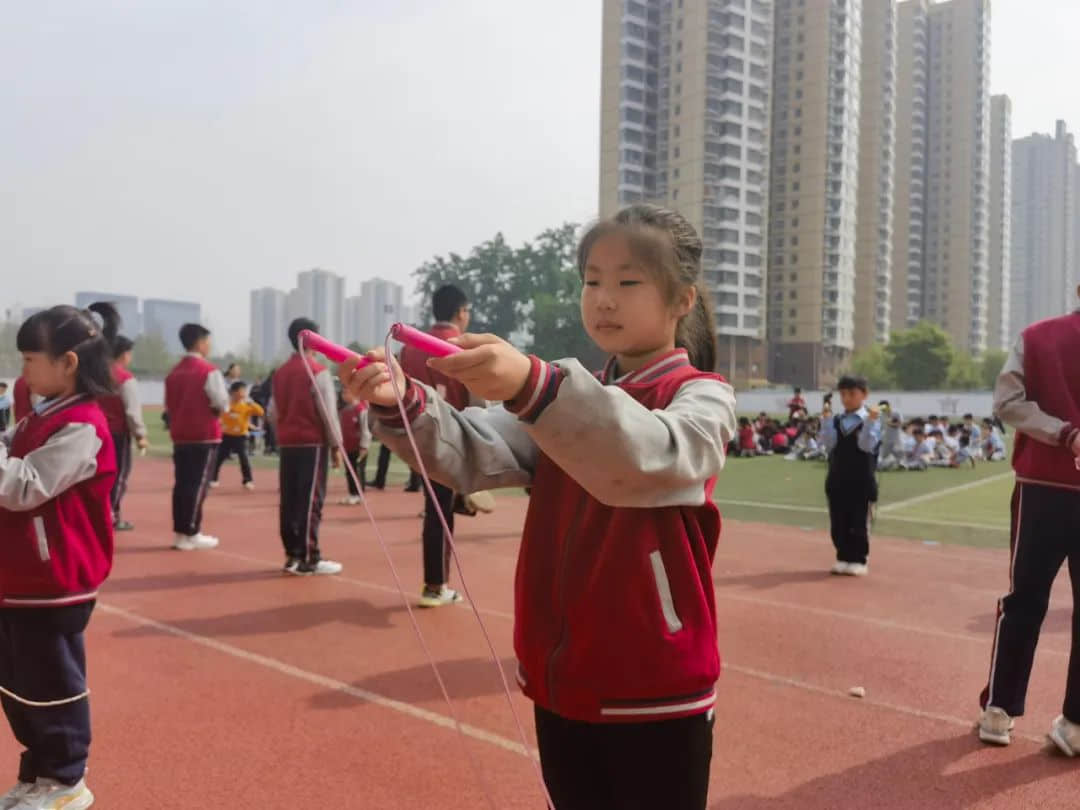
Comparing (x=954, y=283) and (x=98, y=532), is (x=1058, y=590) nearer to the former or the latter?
(x=98, y=532)

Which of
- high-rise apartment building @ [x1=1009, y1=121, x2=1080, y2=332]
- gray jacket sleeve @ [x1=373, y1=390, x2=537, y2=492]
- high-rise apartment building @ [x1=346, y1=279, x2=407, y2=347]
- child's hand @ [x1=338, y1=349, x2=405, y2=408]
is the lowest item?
gray jacket sleeve @ [x1=373, y1=390, x2=537, y2=492]

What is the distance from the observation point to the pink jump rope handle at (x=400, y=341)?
1.32 meters

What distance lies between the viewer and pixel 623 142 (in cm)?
6956

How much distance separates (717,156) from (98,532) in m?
69.3

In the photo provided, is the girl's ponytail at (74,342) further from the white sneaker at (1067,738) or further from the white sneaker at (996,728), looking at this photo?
the white sneaker at (1067,738)

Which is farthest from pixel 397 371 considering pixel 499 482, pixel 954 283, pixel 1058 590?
pixel 954 283

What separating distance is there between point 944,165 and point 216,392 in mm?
95788

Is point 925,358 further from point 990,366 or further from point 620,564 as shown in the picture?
point 620,564

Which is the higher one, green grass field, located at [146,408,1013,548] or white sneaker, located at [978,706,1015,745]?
white sneaker, located at [978,706,1015,745]

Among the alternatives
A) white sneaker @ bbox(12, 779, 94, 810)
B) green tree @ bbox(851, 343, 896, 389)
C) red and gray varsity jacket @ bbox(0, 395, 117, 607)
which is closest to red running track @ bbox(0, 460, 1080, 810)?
white sneaker @ bbox(12, 779, 94, 810)

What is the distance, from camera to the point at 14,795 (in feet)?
10.1

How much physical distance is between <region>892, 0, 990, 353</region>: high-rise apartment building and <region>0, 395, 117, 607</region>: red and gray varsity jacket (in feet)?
308

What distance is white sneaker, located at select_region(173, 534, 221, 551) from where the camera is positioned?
27.8ft

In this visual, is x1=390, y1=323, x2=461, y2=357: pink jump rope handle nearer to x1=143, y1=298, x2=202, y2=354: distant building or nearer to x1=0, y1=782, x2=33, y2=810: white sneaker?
x1=0, y1=782, x2=33, y2=810: white sneaker
